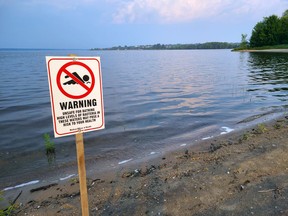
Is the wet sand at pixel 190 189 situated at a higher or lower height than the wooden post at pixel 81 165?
lower

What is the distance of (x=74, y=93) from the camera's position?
114 inches

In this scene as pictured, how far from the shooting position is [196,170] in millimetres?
5898

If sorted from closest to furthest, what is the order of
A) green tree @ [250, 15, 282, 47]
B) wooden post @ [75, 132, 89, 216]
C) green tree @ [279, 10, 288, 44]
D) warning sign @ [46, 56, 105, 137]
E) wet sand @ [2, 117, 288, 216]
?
warning sign @ [46, 56, 105, 137]
wooden post @ [75, 132, 89, 216]
wet sand @ [2, 117, 288, 216]
green tree @ [279, 10, 288, 44]
green tree @ [250, 15, 282, 47]

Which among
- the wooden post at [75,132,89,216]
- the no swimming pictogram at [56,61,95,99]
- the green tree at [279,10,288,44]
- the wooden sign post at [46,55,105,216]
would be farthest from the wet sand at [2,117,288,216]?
the green tree at [279,10,288,44]

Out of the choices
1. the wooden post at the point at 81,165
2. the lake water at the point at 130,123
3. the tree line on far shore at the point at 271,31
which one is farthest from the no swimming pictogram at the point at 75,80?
the tree line on far shore at the point at 271,31

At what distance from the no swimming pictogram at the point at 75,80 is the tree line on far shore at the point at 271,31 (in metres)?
135

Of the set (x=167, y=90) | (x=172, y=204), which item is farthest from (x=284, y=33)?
(x=172, y=204)

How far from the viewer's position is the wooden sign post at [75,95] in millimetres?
2764

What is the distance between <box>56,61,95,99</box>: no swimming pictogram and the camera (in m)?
2.80

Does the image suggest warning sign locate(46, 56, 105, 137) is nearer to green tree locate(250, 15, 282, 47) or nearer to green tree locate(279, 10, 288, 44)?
green tree locate(279, 10, 288, 44)

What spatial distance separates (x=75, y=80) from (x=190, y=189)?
336 cm

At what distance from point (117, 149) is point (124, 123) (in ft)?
11.5

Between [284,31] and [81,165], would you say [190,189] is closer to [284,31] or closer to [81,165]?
[81,165]

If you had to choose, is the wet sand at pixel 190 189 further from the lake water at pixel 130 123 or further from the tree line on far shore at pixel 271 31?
the tree line on far shore at pixel 271 31
